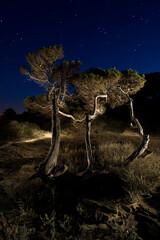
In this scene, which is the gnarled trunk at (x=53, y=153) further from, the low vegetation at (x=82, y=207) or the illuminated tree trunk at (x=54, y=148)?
the low vegetation at (x=82, y=207)

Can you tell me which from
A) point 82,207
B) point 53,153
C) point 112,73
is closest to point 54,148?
point 53,153

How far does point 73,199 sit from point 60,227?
89cm

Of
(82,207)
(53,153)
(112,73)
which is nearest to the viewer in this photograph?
(82,207)

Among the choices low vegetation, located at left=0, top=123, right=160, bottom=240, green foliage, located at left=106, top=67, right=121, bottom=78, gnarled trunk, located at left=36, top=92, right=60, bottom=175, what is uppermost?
green foliage, located at left=106, top=67, right=121, bottom=78

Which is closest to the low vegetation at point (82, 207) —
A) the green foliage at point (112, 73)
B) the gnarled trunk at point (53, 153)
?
the gnarled trunk at point (53, 153)

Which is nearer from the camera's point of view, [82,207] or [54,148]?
[82,207]

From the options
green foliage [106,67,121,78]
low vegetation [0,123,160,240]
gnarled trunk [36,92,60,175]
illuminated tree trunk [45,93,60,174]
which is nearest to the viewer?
low vegetation [0,123,160,240]

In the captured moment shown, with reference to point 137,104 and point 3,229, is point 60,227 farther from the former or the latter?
point 137,104

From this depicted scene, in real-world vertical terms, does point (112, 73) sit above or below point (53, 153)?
above

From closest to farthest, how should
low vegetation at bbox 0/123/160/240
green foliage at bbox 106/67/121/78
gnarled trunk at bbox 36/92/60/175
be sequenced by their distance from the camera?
low vegetation at bbox 0/123/160/240 < gnarled trunk at bbox 36/92/60/175 < green foliage at bbox 106/67/121/78

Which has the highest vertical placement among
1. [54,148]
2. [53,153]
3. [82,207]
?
[54,148]

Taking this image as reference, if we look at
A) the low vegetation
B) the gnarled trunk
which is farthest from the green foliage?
the low vegetation

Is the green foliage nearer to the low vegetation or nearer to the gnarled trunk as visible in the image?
the gnarled trunk

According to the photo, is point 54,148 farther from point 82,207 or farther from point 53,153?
point 82,207
